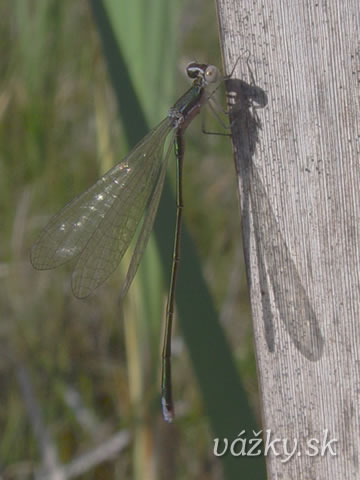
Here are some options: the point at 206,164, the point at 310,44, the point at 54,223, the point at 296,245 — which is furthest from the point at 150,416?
the point at 206,164

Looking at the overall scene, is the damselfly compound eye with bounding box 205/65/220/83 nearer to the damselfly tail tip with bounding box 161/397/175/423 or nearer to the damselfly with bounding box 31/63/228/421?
the damselfly with bounding box 31/63/228/421

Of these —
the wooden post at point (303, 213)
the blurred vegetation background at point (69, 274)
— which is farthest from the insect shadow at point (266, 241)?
the blurred vegetation background at point (69, 274)

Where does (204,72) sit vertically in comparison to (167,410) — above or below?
above

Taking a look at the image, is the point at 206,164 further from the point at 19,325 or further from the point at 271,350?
the point at 271,350

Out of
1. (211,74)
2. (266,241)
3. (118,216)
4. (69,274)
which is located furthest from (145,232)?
(69,274)

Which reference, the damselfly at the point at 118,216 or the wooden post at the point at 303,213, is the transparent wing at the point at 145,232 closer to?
the damselfly at the point at 118,216

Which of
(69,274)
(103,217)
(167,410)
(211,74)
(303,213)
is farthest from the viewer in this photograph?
(69,274)

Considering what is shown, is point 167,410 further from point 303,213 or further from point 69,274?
point 69,274
